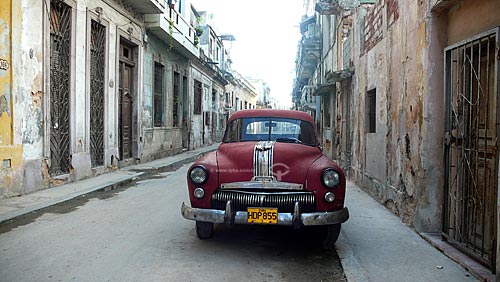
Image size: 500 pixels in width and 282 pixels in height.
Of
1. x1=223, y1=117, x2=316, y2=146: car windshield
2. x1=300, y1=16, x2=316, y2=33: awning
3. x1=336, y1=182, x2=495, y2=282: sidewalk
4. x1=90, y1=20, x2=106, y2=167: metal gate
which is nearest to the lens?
x1=336, y1=182, x2=495, y2=282: sidewalk

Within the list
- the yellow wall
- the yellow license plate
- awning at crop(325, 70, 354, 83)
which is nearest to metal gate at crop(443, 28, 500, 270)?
the yellow license plate

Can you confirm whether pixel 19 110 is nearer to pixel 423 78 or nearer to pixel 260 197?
pixel 260 197

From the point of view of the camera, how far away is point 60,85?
10398mm

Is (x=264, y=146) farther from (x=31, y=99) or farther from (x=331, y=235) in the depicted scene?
(x=31, y=99)

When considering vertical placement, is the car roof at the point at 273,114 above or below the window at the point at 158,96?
below

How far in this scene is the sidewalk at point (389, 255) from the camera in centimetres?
414

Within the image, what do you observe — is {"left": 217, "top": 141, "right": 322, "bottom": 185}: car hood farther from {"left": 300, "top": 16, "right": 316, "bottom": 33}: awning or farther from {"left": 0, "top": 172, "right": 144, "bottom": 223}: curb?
{"left": 300, "top": 16, "right": 316, "bottom": 33}: awning

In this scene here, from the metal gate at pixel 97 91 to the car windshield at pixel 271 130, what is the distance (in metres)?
7.13

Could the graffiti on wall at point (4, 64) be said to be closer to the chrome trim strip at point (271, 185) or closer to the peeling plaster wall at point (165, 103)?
the chrome trim strip at point (271, 185)

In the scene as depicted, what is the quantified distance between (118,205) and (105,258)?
11.1 feet

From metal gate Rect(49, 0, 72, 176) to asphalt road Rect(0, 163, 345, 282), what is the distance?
3336mm

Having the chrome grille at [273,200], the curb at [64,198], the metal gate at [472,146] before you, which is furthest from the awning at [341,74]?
the chrome grille at [273,200]

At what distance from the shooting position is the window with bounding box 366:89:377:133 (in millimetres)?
9062

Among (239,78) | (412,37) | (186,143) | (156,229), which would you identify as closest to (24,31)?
(156,229)
